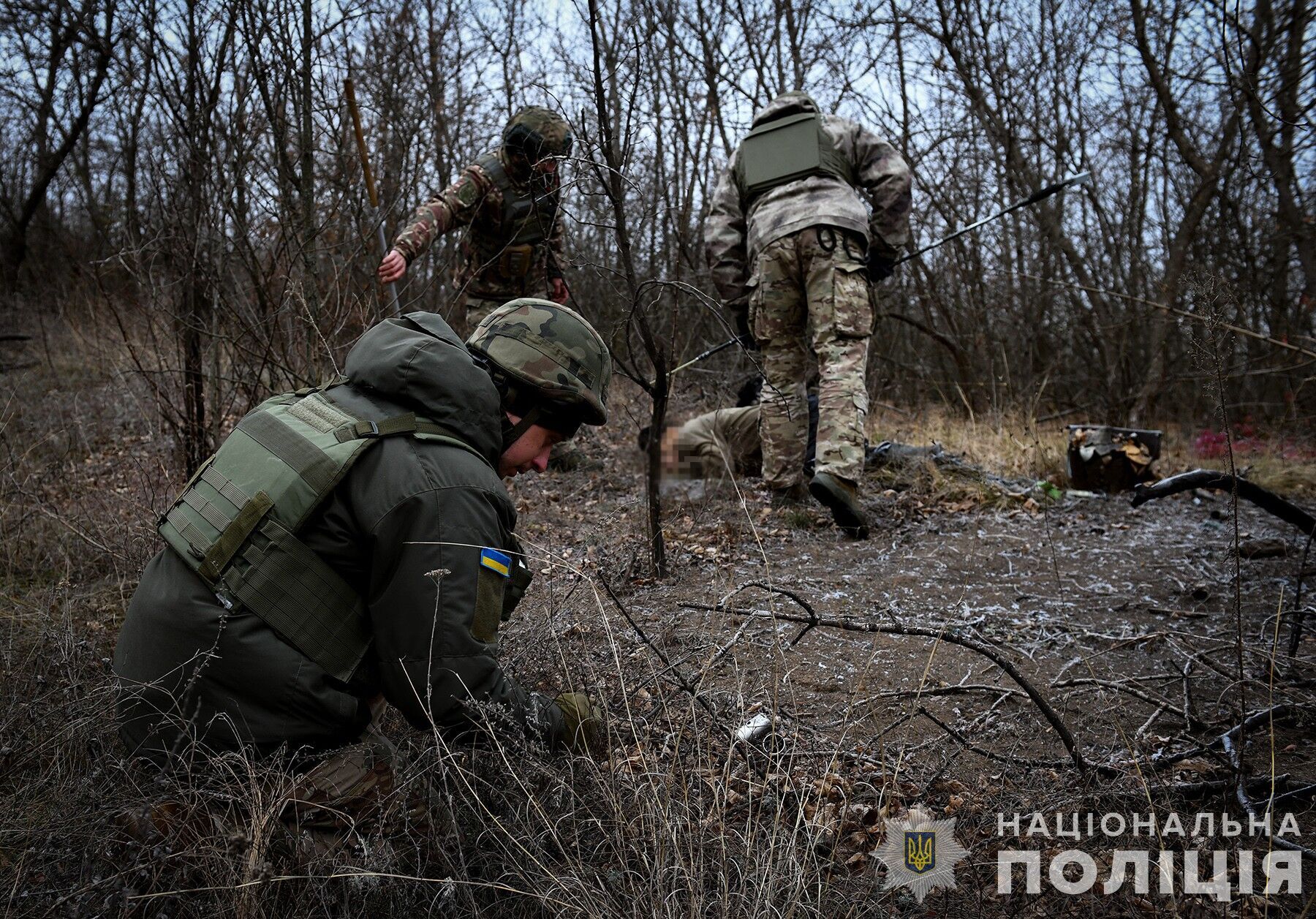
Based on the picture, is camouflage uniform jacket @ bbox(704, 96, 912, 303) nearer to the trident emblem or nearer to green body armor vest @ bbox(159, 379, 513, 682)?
Answer: green body armor vest @ bbox(159, 379, 513, 682)

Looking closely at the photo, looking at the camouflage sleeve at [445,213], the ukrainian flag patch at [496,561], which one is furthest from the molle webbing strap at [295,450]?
the camouflage sleeve at [445,213]

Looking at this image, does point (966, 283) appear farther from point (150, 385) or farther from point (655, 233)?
point (150, 385)

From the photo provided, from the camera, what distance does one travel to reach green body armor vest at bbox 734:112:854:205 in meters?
4.45

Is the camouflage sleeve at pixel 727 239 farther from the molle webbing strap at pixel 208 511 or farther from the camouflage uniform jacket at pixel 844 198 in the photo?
the molle webbing strap at pixel 208 511

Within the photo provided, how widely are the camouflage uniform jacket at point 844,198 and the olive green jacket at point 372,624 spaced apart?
3.11 meters

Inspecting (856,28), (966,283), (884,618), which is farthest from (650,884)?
(856,28)

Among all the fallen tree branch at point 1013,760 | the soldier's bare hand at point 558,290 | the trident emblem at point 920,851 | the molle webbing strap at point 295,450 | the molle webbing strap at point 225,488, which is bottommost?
the trident emblem at point 920,851

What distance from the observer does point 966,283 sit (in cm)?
805

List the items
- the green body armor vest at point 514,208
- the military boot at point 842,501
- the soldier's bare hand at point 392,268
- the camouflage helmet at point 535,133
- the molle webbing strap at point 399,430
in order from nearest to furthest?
the molle webbing strap at point 399,430 < the soldier's bare hand at point 392,268 < the military boot at point 842,501 < the camouflage helmet at point 535,133 < the green body armor vest at point 514,208

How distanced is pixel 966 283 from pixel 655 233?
9.74ft

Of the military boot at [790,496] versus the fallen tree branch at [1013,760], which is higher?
the military boot at [790,496]

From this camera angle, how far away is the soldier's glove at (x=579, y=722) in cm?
186

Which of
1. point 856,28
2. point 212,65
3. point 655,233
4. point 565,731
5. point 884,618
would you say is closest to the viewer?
point 565,731

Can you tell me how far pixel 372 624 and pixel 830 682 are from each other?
1.38 metres
